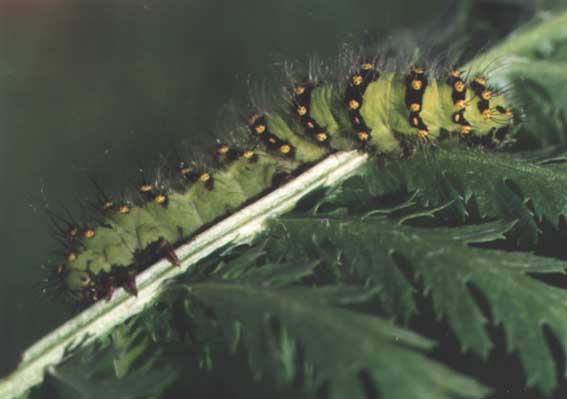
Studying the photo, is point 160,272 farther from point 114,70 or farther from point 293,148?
point 114,70

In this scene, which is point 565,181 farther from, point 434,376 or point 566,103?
point 434,376

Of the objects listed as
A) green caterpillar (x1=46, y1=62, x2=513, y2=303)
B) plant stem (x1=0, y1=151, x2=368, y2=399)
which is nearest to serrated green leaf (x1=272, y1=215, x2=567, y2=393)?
plant stem (x1=0, y1=151, x2=368, y2=399)

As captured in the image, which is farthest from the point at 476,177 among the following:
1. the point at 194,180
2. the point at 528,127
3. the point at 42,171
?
the point at 42,171

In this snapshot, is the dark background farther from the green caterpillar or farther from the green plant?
the green plant

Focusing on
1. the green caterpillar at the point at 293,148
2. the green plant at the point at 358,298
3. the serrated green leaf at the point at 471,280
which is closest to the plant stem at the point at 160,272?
the green plant at the point at 358,298

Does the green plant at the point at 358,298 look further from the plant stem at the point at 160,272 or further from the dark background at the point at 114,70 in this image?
the dark background at the point at 114,70

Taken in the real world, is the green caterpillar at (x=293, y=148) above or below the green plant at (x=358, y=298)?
above
